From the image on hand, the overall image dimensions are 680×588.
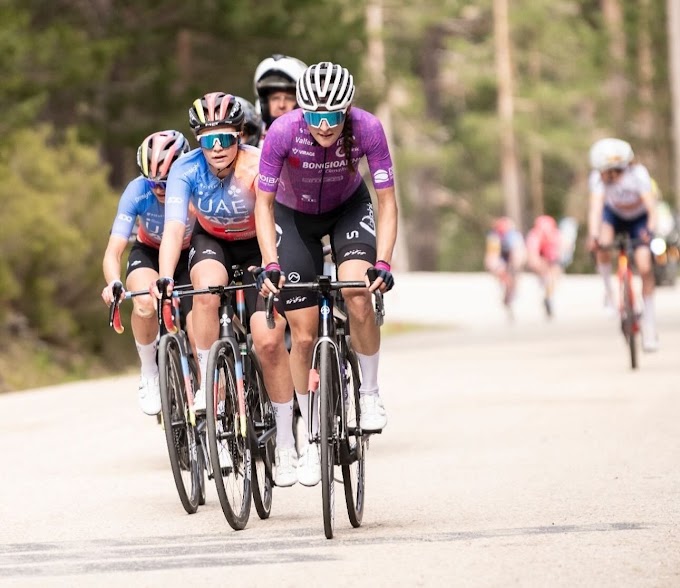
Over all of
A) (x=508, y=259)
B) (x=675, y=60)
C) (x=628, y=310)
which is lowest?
(x=508, y=259)

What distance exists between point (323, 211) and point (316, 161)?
1.20 feet

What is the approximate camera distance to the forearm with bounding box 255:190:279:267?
864 cm

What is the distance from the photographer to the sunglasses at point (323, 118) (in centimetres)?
862

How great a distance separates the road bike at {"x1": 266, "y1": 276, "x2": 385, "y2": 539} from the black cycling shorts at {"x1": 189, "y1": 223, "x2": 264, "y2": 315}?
848mm

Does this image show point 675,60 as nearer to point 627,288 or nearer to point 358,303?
point 627,288

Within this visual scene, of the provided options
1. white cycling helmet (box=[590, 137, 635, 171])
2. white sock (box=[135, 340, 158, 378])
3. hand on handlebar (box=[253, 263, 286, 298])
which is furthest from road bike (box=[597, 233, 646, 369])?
hand on handlebar (box=[253, 263, 286, 298])

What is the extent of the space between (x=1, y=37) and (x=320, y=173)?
1231 cm

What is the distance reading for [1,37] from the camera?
20500mm

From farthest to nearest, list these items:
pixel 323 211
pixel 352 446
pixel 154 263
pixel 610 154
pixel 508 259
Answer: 1. pixel 508 259
2. pixel 610 154
3. pixel 154 263
4. pixel 323 211
5. pixel 352 446

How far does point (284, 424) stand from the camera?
9.23 meters

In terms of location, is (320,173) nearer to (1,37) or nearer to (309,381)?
(309,381)

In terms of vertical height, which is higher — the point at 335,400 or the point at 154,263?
the point at 154,263

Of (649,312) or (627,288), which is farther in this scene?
(649,312)

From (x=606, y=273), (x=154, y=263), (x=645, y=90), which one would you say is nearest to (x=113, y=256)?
(x=154, y=263)
